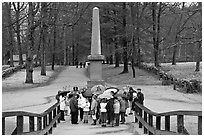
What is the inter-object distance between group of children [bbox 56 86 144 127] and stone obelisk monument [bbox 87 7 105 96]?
618 cm

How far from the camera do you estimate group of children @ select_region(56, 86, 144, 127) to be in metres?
13.3

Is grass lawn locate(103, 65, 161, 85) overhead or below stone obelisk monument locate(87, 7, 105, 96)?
below

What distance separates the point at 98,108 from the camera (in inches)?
544

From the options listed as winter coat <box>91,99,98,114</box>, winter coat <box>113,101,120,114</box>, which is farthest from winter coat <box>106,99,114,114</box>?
winter coat <box>91,99,98,114</box>

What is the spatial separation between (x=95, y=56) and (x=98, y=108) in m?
7.95

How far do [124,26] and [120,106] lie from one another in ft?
86.4

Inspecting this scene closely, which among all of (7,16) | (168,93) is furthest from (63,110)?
(7,16)

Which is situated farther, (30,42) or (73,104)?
(30,42)

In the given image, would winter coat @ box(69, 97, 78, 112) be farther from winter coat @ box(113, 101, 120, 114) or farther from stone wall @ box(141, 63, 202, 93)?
stone wall @ box(141, 63, 202, 93)

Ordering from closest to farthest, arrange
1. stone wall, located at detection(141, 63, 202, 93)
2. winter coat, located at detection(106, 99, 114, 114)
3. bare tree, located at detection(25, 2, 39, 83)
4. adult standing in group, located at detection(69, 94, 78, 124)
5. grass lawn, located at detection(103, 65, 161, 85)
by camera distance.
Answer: winter coat, located at detection(106, 99, 114, 114) < adult standing in group, located at detection(69, 94, 78, 124) < stone wall, located at detection(141, 63, 202, 93) < bare tree, located at detection(25, 2, 39, 83) < grass lawn, located at detection(103, 65, 161, 85)

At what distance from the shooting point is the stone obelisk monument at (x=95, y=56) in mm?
21500

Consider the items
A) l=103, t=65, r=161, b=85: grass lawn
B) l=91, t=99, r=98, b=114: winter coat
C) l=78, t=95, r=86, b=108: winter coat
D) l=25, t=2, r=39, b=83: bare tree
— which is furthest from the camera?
l=103, t=65, r=161, b=85: grass lawn

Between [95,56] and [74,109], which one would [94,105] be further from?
[95,56]

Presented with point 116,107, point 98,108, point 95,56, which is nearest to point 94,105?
point 98,108
